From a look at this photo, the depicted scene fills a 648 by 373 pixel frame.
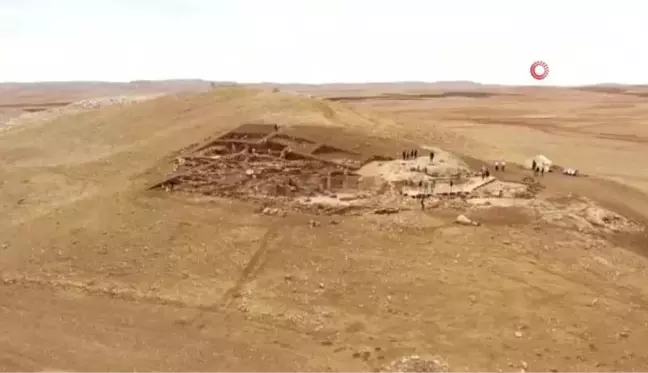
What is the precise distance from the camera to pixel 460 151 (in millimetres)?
17312

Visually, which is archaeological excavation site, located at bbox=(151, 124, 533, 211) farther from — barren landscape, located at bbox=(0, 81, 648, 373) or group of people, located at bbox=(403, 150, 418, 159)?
group of people, located at bbox=(403, 150, 418, 159)

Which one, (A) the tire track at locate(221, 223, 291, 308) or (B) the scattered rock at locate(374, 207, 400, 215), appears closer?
(A) the tire track at locate(221, 223, 291, 308)

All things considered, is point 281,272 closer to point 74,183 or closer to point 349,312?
point 349,312

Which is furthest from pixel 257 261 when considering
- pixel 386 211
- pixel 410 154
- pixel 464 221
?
pixel 410 154

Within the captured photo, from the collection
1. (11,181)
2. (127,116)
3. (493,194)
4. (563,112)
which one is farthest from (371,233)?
(563,112)

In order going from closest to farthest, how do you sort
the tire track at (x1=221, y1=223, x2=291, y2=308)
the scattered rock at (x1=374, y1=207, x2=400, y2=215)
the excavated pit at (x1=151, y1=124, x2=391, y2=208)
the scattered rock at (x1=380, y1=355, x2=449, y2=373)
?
the scattered rock at (x1=380, y1=355, x2=449, y2=373), the tire track at (x1=221, y1=223, x2=291, y2=308), the scattered rock at (x1=374, y1=207, x2=400, y2=215), the excavated pit at (x1=151, y1=124, x2=391, y2=208)

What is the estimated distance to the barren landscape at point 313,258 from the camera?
364 inches

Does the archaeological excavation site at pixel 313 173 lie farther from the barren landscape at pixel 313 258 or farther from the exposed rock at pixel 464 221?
the exposed rock at pixel 464 221

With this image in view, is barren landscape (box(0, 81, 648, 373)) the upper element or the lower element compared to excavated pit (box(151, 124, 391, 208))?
lower

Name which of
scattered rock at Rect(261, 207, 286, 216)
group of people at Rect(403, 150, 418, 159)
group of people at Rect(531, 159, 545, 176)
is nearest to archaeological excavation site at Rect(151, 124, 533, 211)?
group of people at Rect(403, 150, 418, 159)

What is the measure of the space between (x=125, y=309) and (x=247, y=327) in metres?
2.38

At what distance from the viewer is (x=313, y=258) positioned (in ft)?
37.6

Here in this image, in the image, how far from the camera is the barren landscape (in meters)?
9.23

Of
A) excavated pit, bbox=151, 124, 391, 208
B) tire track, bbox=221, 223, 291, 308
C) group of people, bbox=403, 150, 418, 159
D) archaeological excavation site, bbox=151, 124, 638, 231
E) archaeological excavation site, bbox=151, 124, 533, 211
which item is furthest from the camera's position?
group of people, bbox=403, 150, 418, 159
